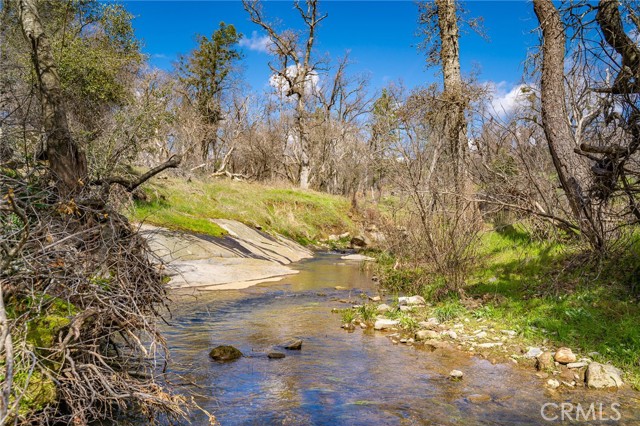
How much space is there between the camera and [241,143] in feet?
129

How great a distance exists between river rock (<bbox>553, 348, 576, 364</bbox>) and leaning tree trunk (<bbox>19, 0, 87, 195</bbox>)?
238 inches

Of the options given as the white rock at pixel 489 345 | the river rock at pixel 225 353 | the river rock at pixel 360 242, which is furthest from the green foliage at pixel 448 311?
the river rock at pixel 360 242

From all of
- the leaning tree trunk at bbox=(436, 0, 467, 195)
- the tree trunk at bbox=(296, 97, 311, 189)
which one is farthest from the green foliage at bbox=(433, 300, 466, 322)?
the tree trunk at bbox=(296, 97, 311, 189)

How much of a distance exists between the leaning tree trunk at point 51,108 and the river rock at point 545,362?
583 centimetres

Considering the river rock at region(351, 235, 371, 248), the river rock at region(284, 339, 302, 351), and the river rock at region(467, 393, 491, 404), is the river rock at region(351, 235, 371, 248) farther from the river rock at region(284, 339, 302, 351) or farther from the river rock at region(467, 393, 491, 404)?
the river rock at region(467, 393, 491, 404)

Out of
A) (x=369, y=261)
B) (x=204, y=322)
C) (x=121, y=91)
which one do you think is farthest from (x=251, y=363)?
(x=121, y=91)

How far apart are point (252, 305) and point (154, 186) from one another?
10327 mm

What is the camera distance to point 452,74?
43.2 feet

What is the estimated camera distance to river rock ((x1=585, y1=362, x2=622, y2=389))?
5.00 m

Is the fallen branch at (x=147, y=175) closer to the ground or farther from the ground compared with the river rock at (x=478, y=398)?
farther from the ground

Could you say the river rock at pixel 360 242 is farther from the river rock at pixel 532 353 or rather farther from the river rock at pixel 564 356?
the river rock at pixel 564 356

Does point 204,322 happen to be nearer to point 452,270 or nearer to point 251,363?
point 251,363

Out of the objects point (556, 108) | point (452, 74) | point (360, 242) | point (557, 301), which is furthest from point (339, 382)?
point (360, 242)

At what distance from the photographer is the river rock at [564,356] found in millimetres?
5656
